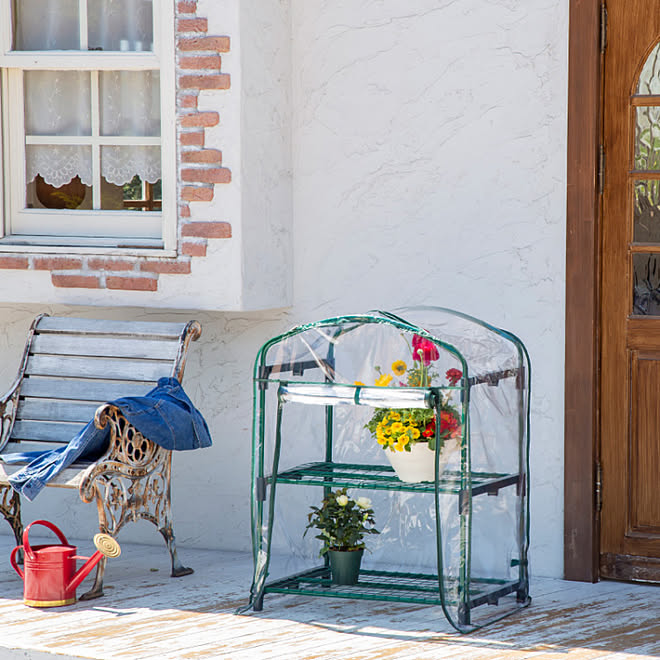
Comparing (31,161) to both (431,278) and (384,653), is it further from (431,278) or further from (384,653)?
(384,653)

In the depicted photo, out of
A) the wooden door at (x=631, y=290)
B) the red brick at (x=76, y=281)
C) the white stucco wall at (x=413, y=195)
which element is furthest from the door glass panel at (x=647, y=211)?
the red brick at (x=76, y=281)

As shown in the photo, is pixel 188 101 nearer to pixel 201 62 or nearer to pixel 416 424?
pixel 201 62

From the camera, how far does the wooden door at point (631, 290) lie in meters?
4.91

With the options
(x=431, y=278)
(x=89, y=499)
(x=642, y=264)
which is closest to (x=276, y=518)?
(x=89, y=499)

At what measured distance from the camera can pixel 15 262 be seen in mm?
5512

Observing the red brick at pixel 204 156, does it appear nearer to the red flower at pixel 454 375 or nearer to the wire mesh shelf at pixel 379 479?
the wire mesh shelf at pixel 379 479

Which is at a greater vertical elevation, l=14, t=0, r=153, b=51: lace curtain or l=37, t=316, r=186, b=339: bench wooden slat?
l=14, t=0, r=153, b=51: lace curtain

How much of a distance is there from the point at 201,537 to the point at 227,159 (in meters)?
1.77

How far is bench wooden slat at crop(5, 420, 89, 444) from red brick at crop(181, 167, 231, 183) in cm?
117

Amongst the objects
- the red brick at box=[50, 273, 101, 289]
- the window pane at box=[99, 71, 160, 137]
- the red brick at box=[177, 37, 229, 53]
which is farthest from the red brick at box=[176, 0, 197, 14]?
the red brick at box=[50, 273, 101, 289]

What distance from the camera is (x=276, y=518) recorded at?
4785 mm

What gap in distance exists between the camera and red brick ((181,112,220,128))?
5.16 meters

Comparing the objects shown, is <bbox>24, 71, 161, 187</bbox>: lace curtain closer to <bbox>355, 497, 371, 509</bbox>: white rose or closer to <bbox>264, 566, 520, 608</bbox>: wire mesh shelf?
<bbox>355, 497, 371, 509</bbox>: white rose

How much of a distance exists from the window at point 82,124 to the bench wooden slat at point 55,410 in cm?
71
